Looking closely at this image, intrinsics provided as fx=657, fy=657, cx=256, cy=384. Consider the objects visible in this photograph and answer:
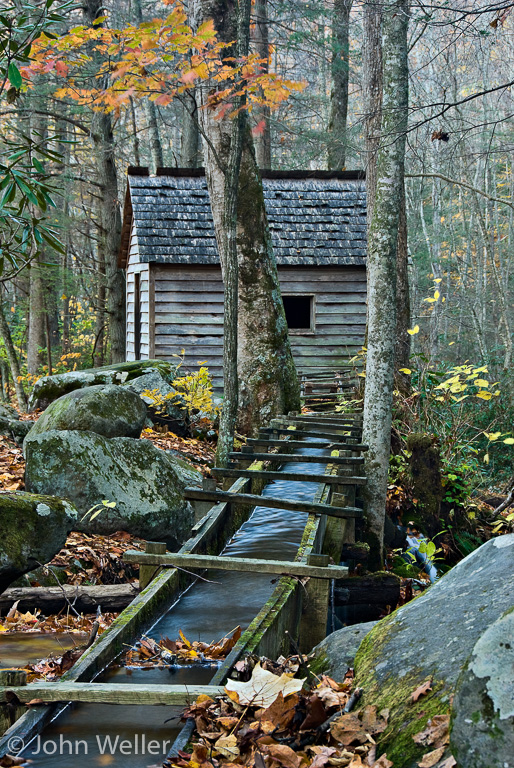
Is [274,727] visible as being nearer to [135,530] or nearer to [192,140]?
[135,530]

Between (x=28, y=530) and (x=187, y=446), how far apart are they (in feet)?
20.9

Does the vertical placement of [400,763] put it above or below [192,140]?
below

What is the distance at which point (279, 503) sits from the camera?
5.98 m

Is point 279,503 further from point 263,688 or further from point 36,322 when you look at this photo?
point 36,322

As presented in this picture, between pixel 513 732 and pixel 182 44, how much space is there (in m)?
7.79

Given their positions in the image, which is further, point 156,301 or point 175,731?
point 156,301

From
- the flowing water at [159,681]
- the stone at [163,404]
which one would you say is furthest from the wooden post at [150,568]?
the stone at [163,404]

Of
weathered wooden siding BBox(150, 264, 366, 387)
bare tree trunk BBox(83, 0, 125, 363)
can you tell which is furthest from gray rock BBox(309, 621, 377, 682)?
bare tree trunk BBox(83, 0, 125, 363)

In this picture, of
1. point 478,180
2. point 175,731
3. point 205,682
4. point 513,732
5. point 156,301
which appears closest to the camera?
point 513,732

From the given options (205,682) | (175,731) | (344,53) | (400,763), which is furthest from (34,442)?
(344,53)

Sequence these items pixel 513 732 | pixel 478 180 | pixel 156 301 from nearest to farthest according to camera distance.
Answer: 1. pixel 513 732
2. pixel 156 301
3. pixel 478 180

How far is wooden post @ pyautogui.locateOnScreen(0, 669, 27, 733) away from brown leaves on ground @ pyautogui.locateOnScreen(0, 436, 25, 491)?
14.9 feet

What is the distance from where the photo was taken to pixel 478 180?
1119 inches

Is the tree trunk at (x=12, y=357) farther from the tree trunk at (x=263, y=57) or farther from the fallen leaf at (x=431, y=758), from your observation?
the tree trunk at (x=263, y=57)
